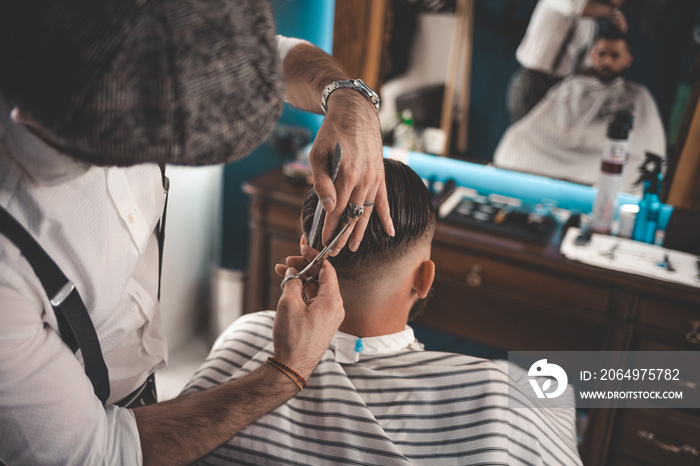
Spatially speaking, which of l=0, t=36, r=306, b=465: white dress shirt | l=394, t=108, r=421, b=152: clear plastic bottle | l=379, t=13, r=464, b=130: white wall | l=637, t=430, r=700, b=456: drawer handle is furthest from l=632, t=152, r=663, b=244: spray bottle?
l=0, t=36, r=306, b=465: white dress shirt

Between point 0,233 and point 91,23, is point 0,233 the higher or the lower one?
the lower one

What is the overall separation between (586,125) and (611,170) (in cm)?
31

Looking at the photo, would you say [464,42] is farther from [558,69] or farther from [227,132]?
[227,132]

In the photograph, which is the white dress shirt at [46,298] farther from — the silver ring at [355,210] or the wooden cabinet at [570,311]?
the wooden cabinet at [570,311]

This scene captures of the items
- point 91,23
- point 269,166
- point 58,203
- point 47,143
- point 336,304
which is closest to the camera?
point 91,23

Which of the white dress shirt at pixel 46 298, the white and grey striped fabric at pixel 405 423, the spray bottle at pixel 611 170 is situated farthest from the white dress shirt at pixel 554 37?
the white dress shirt at pixel 46 298

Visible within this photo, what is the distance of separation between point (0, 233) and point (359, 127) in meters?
0.59

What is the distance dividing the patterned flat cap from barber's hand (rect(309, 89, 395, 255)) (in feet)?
0.95

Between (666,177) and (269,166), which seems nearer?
(666,177)

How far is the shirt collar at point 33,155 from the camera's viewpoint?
2.45 feet

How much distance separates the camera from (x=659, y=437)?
200 centimetres

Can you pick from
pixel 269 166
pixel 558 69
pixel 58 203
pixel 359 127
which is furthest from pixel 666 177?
pixel 58 203

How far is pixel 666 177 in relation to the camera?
87.4 inches

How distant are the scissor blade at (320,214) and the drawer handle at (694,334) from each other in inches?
54.9
